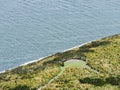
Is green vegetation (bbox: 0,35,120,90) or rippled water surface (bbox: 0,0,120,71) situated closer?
green vegetation (bbox: 0,35,120,90)

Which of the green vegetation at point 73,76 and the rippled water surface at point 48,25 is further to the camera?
the rippled water surface at point 48,25

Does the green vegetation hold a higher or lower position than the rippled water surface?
higher

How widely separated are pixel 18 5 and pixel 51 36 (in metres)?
11.9

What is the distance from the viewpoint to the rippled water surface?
29.4 metres

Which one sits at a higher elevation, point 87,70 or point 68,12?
point 87,70

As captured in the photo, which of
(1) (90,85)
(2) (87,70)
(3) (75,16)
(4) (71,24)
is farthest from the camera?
(3) (75,16)

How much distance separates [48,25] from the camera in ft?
117

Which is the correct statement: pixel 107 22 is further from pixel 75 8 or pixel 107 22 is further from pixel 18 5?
pixel 18 5

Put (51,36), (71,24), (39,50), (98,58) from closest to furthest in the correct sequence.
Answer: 1. (98,58)
2. (39,50)
3. (51,36)
4. (71,24)

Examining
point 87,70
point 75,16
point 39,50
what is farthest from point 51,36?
point 87,70

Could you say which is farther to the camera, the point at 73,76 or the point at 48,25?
the point at 48,25

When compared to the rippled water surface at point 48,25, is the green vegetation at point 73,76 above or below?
above

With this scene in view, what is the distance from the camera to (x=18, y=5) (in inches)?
1692

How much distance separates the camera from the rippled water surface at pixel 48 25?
1157 inches
